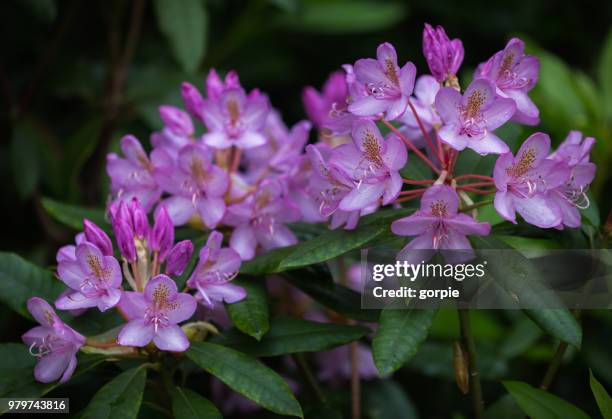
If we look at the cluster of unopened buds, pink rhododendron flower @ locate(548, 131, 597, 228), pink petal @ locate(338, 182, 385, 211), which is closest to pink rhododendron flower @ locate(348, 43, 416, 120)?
the cluster of unopened buds

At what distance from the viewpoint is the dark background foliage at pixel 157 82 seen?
2.21 m

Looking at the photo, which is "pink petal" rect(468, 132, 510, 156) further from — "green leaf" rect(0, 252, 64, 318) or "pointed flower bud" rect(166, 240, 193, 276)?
"green leaf" rect(0, 252, 64, 318)

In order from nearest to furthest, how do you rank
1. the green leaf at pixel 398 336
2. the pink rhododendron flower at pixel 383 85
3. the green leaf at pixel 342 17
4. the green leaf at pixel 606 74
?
the green leaf at pixel 398 336 < the pink rhododendron flower at pixel 383 85 < the green leaf at pixel 606 74 < the green leaf at pixel 342 17

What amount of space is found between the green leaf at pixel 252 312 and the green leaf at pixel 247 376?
45 millimetres

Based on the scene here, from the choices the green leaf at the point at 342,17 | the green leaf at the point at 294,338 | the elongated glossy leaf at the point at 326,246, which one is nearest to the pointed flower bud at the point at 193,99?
the elongated glossy leaf at the point at 326,246

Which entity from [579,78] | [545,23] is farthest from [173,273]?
[545,23]

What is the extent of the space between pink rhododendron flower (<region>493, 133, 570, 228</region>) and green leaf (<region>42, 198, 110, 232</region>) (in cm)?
81

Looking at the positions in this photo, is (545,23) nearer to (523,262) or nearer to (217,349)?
(523,262)

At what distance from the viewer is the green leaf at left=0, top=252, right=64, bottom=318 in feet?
4.78

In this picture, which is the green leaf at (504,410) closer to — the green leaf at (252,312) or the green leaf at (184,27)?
the green leaf at (252,312)

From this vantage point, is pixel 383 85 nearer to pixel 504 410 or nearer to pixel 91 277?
pixel 91 277

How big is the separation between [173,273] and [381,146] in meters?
0.41

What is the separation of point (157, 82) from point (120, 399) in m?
1.35

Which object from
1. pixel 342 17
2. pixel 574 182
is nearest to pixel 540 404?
pixel 574 182
